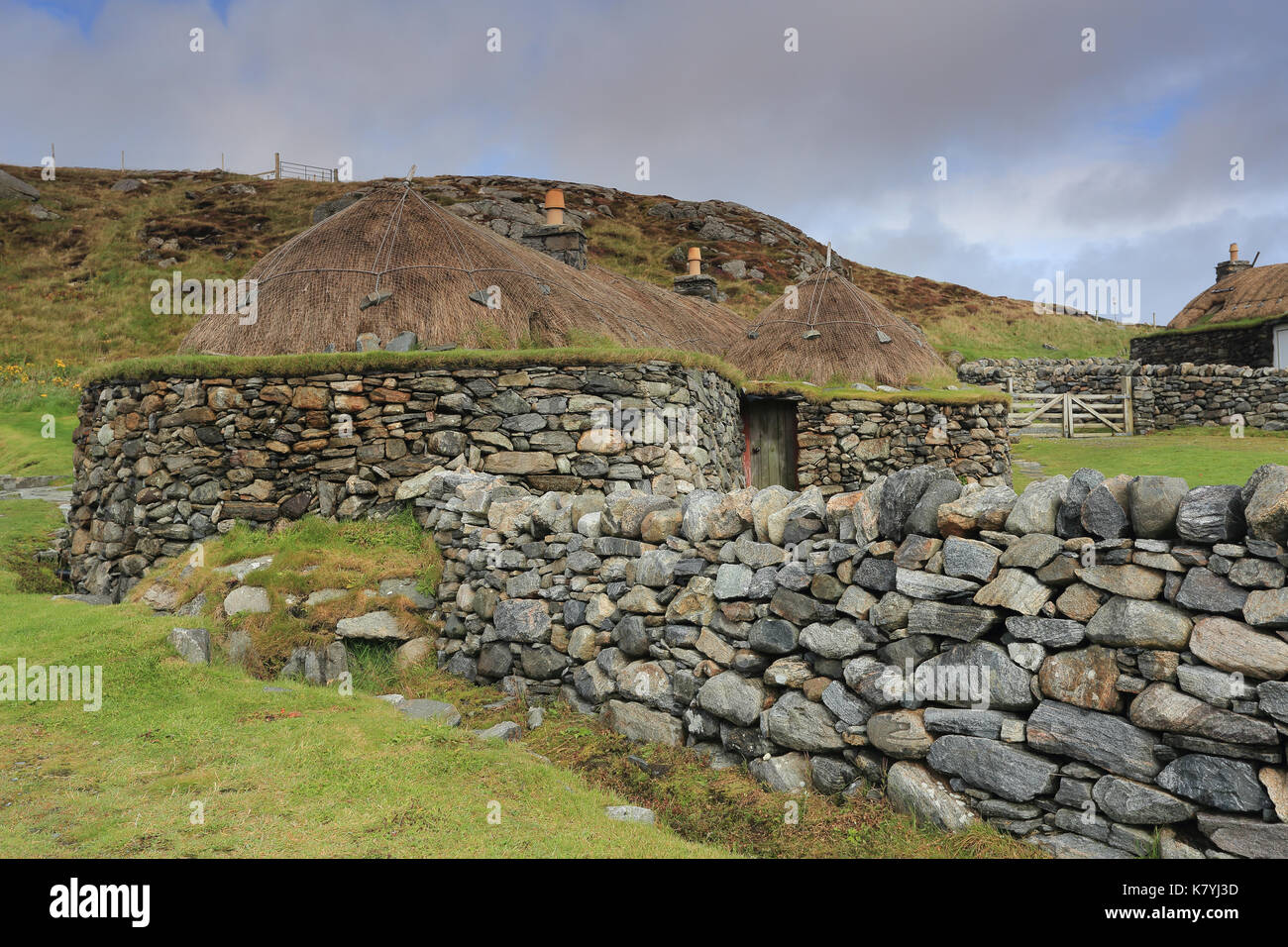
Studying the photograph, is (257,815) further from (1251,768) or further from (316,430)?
(316,430)

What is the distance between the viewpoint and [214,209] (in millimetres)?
45844

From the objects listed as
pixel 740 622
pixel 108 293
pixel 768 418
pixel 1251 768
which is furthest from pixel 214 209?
pixel 1251 768

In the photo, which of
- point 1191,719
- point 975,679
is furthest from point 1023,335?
point 1191,719

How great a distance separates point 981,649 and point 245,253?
43.7 metres

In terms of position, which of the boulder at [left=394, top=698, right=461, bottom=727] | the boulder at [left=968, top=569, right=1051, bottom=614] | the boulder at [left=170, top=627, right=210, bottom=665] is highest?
the boulder at [left=968, top=569, right=1051, bottom=614]

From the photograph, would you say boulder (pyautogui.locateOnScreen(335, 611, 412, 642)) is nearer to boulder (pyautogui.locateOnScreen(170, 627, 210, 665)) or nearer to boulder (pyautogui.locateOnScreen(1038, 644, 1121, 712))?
boulder (pyautogui.locateOnScreen(170, 627, 210, 665))

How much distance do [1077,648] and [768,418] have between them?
12.5m

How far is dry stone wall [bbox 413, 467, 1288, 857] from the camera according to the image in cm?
361

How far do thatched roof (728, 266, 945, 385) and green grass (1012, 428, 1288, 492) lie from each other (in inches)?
141

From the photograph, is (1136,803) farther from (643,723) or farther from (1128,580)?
(643,723)

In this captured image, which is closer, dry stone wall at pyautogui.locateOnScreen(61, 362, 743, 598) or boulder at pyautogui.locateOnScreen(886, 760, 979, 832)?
boulder at pyautogui.locateOnScreen(886, 760, 979, 832)

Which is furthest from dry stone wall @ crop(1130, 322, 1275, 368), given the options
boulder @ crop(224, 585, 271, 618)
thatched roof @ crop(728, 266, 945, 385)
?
boulder @ crop(224, 585, 271, 618)

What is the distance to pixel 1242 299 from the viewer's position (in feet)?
107

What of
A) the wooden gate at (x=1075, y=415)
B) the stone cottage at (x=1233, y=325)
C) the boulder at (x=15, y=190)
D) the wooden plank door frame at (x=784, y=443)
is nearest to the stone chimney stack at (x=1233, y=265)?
the stone cottage at (x=1233, y=325)
